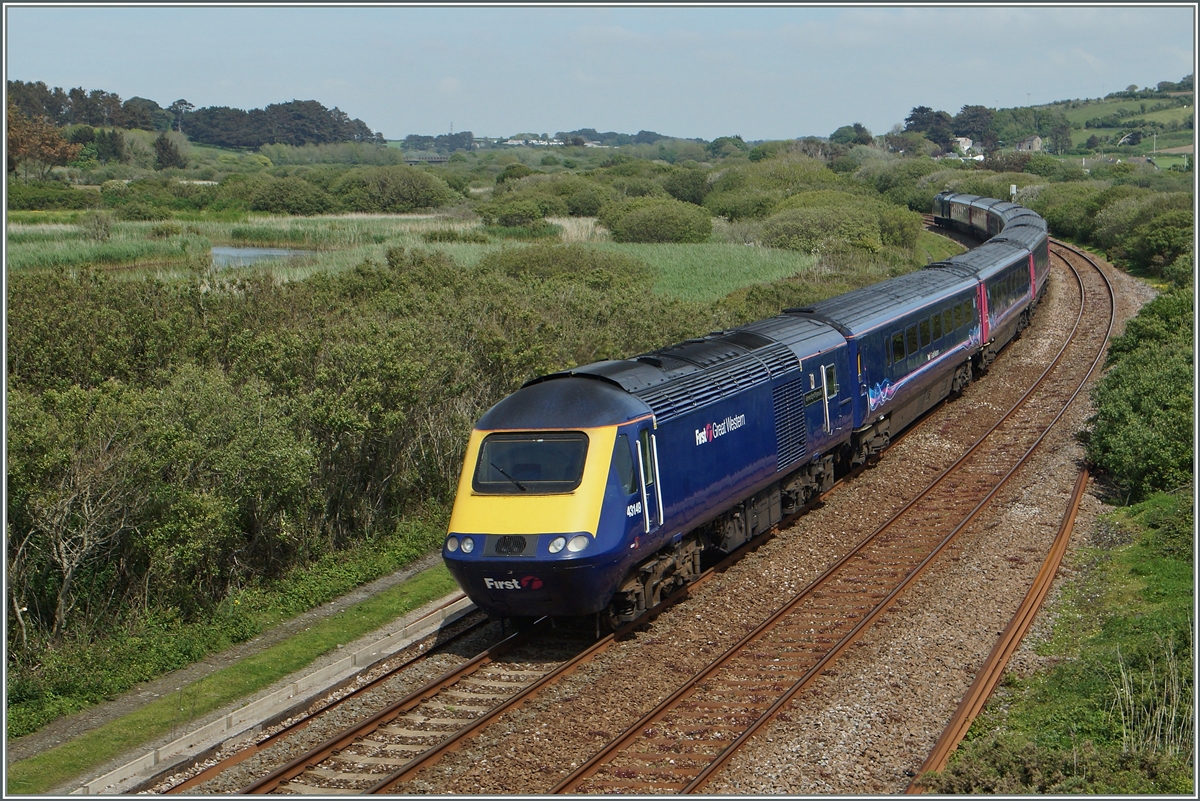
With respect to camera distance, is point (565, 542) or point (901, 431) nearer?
point (565, 542)

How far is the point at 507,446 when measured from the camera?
13.5m

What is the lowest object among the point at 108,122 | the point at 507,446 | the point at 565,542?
the point at 565,542

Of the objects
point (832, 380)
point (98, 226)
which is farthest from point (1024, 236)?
point (98, 226)

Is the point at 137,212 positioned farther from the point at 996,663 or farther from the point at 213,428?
the point at 996,663

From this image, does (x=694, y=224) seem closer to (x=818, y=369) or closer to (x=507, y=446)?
(x=818, y=369)

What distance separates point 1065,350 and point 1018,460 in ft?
44.7

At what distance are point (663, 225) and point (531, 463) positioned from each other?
177ft

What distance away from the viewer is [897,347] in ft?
75.1

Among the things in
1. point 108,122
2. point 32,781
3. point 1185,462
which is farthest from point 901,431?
point 108,122

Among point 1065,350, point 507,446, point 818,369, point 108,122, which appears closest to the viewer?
point 507,446

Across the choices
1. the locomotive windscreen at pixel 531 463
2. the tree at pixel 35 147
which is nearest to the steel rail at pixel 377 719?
the locomotive windscreen at pixel 531 463

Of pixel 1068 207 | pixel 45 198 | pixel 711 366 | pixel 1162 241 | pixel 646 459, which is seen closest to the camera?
pixel 646 459

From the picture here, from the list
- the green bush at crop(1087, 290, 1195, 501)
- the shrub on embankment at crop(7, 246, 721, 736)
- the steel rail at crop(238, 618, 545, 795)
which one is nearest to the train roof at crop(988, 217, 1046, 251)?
the green bush at crop(1087, 290, 1195, 501)

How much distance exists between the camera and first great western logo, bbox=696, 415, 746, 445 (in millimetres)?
15032
